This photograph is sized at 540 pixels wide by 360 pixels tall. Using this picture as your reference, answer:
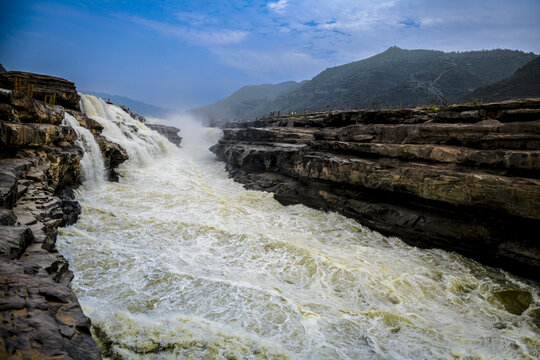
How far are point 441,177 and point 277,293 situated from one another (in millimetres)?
6989

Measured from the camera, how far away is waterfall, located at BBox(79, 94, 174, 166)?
63.4ft

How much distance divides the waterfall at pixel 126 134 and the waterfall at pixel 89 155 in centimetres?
299

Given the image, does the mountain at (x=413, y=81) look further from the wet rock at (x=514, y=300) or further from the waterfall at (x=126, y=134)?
the wet rock at (x=514, y=300)

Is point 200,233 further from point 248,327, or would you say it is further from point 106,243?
point 248,327

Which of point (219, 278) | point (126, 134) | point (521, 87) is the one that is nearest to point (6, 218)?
point (219, 278)

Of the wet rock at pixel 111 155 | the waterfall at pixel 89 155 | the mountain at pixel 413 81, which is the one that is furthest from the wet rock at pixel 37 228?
the mountain at pixel 413 81

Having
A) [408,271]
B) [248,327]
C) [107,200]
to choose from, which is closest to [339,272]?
[408,271]

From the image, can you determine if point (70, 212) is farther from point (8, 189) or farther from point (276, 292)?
point (276, 292)

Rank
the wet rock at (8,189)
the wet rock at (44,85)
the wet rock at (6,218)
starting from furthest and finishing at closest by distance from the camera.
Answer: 1. the wet rock at (44,85)
2. the wet rock at (8,189)
3. the wet rock at (6,218)

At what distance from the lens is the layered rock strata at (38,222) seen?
274 cm

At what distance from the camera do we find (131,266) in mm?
6871

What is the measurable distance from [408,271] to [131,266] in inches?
309

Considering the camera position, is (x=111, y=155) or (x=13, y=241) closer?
(x=13, y=241)

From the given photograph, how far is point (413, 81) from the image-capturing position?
7462cm
